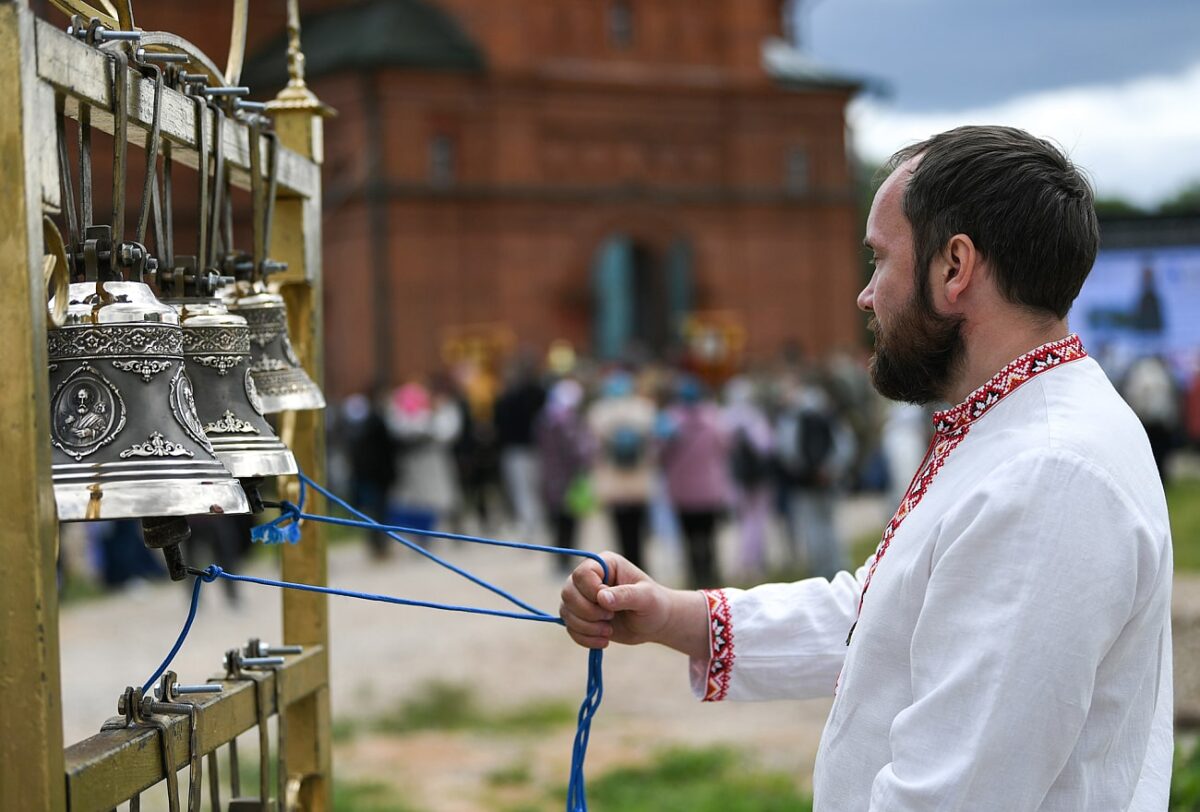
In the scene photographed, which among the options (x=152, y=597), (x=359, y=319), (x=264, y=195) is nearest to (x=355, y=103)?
(x=359, y=319)

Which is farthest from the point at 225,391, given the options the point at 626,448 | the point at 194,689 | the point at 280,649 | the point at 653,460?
the point at 653,460

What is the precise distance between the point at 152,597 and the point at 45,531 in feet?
41.8

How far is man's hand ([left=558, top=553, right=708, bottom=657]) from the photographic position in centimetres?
291

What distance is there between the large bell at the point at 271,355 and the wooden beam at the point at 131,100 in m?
0.25

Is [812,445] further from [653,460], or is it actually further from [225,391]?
[225,391]

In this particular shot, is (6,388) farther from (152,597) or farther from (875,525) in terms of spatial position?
(875,525)

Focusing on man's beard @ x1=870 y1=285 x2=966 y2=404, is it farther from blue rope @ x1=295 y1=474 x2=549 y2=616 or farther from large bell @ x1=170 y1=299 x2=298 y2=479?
large bell @ x1=170 y1=299 x2=298 y2=479

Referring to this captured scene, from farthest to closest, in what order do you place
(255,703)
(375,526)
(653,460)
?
(653,460) < (255,703) < (375,526)

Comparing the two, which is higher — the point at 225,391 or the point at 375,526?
the point at 225,391

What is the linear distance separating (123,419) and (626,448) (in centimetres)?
1106

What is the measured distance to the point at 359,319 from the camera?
3241cm

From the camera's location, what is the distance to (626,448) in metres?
13.2

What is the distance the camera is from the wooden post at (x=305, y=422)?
3.32 m

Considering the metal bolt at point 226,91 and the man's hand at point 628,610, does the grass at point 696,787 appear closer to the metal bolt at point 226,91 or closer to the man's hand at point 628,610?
the man's hand at point 628,610
